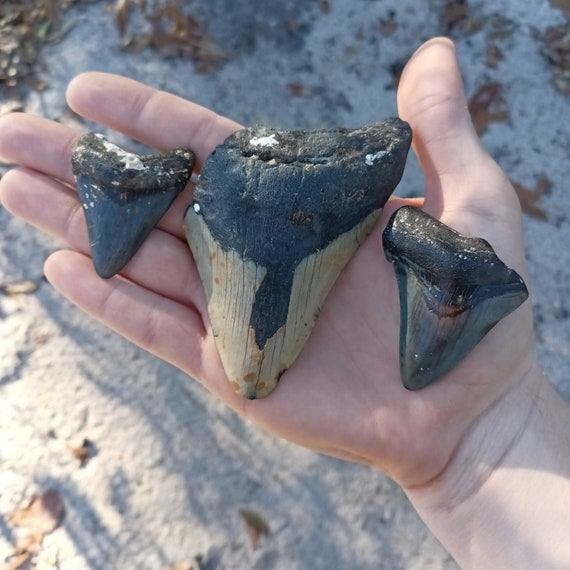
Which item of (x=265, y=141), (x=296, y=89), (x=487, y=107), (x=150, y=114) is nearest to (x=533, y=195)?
(x=487, y=107)

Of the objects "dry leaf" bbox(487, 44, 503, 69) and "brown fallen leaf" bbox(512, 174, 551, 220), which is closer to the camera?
"brown fallen leaf" bbox(512, 174, 551, 220)

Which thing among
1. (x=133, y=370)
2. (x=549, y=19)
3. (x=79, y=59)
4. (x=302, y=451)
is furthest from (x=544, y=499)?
(x=79, y=59)

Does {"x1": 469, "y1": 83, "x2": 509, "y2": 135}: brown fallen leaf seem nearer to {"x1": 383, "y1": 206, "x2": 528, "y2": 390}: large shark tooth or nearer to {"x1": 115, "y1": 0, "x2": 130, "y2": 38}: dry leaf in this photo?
{"x1": 383, "y1": 206, "x2": 528, "y2": 390}: large shark tooth

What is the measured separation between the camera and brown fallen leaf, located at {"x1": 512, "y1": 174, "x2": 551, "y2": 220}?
309 centimetres

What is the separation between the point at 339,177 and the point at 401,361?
60cm

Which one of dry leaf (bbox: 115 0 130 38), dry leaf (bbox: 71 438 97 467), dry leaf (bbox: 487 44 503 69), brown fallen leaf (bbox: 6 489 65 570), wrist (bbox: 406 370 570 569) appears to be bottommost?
brown fallen leaf (bbox: 6 489 65 570)

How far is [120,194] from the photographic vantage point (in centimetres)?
222

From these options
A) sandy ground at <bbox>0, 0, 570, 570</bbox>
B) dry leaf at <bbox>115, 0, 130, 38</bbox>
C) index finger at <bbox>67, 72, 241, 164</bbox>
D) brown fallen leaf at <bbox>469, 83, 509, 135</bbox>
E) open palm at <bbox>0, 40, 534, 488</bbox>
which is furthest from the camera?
dry leaf at <bbox>115, 0, 130, 38</bbox>

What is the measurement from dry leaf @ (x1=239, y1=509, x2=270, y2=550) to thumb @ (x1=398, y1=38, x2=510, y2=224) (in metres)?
1.28

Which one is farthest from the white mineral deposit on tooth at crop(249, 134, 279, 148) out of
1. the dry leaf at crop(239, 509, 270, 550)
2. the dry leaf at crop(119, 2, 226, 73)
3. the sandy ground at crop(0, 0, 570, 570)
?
the dry leaf at crop(239, 509, 270, 550)

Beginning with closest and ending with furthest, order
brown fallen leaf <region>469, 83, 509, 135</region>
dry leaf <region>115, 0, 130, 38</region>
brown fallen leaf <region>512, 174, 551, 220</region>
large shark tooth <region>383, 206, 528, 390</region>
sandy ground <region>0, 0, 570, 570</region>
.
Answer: large shark tooth <region>383, 206, 528, 390</region>, sandy ground <region>0, 0, 570, 570</region>, brown fallen leaf <region>512, 174, 551, 220</region>, brown fallen leaf <region>469, 83, 509, 135</region>, dry leaf <region>115, 0, 130, 38</region>

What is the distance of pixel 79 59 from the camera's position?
10.8ft

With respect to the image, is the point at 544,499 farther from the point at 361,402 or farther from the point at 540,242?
the point at 540,242

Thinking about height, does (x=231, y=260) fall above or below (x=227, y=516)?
above
